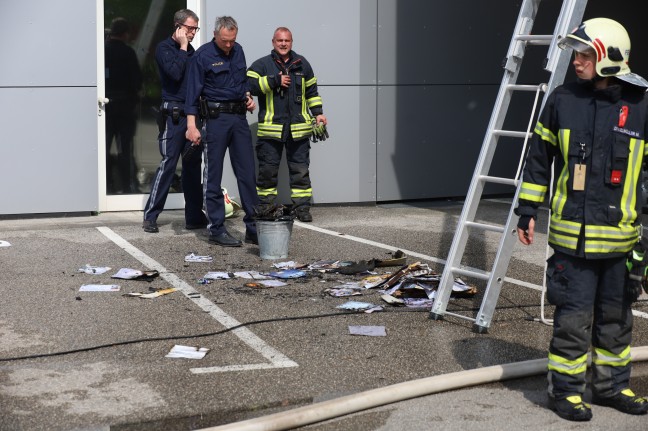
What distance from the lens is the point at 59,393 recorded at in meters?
5.68

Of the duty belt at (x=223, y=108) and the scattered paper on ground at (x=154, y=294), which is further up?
the duty belt at (x=223, y=108)

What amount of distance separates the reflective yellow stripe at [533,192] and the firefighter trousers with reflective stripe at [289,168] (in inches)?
255

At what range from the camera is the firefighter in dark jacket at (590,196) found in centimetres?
532

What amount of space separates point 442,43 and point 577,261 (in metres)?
8.50

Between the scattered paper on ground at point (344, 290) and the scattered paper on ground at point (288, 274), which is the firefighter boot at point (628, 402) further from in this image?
the scattered paper on ground at point (288, 274)

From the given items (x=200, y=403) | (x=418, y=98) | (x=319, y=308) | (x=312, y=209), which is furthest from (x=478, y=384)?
(x=418, y=98)

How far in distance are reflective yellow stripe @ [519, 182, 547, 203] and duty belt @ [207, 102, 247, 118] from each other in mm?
5129

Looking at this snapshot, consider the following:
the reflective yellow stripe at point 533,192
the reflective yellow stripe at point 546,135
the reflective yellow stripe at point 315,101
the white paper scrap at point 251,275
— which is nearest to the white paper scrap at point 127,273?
the white paper scrap at point 251,275

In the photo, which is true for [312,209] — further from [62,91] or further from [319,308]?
[319,308]

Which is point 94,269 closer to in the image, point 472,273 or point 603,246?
point 472,273

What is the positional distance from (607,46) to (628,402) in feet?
5.92

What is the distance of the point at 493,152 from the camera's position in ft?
24.0

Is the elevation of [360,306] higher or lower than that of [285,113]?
lower

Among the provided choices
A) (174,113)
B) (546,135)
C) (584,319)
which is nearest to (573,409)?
(584,319)
